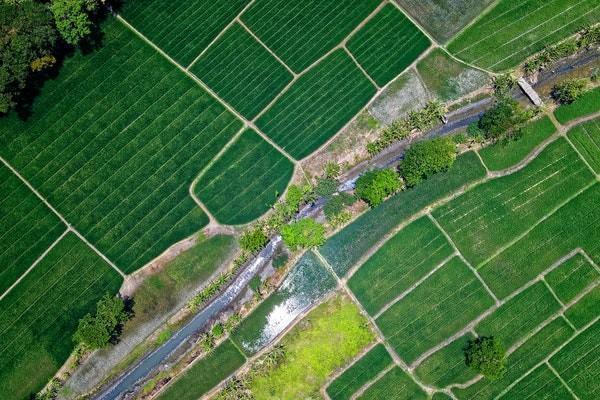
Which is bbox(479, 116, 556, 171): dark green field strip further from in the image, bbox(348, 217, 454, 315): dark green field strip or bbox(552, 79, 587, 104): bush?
bbox(348, 217, 454, 315): dark green field strip

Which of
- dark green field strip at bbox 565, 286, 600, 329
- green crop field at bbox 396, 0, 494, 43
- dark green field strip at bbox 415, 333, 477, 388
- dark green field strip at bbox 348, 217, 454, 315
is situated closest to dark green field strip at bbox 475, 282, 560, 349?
dark green field strip at bbox 565, 286, 600, 329

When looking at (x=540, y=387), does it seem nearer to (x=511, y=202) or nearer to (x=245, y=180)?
(x=511, y=202)

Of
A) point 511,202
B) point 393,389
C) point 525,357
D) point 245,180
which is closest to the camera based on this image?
point 393,389

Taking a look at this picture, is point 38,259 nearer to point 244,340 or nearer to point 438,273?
point 244,340

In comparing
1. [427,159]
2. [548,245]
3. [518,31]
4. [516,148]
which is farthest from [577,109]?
[427,159]

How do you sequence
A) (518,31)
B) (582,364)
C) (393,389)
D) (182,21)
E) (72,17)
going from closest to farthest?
(72,17) → (393,389) → (582,364) → (182,21) → (518,31)


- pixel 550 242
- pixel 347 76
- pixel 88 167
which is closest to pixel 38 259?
pixel 88 167
